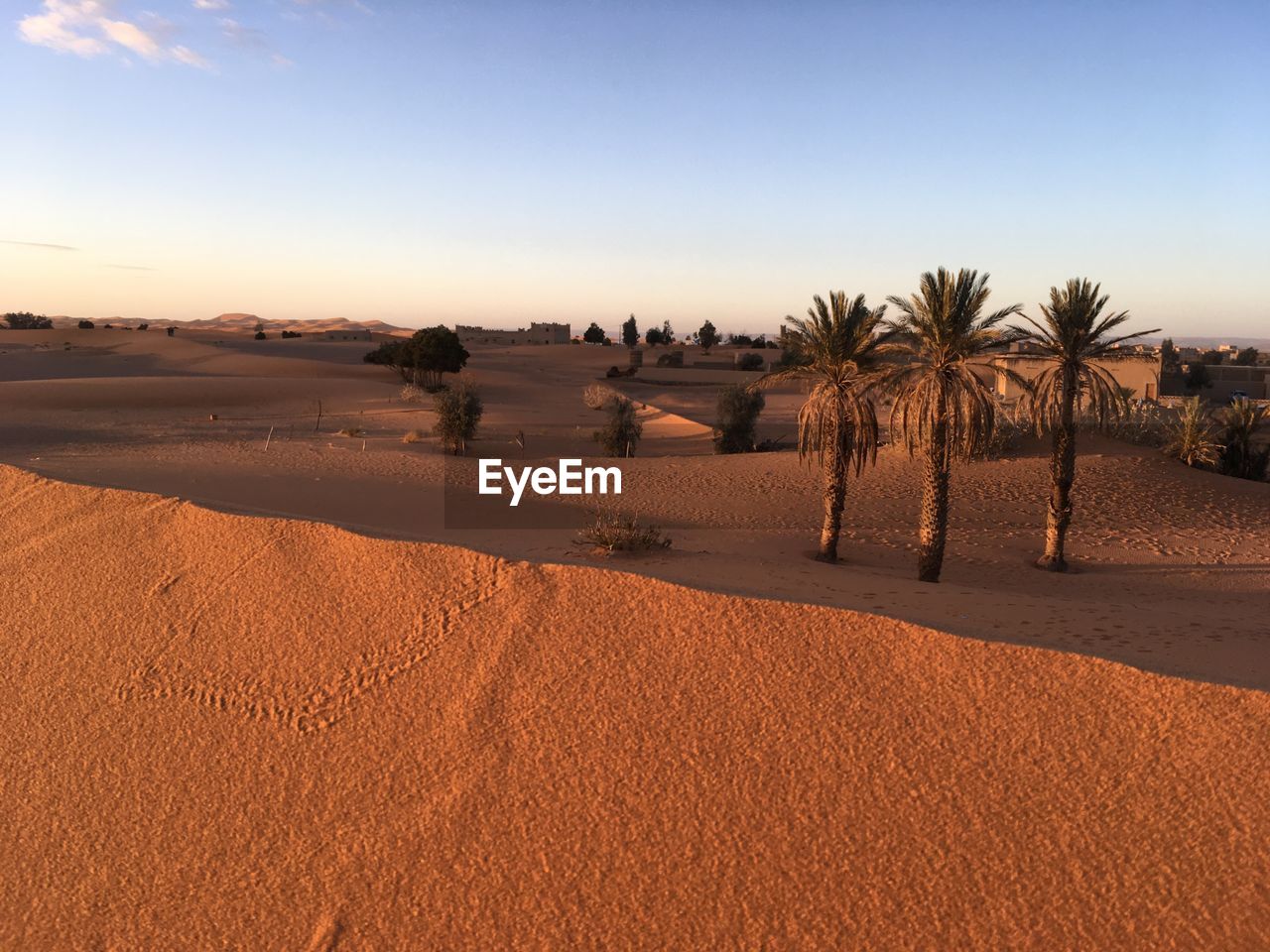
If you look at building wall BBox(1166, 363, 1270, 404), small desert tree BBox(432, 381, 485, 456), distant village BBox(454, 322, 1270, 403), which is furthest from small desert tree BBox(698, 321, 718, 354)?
small desert tree BBox(432, 381, 485, 456)

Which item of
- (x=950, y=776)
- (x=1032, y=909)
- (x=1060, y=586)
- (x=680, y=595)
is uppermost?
(x=680, y=595)

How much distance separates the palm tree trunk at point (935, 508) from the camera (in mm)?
16656

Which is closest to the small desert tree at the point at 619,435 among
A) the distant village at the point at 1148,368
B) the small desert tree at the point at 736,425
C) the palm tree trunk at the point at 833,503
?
the small desert tree at the point at 736,425

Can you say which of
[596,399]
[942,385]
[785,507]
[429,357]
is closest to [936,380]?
[942,385]

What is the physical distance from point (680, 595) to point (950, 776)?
259 cm

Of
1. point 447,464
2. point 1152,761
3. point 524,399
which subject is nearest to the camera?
point 1152,761

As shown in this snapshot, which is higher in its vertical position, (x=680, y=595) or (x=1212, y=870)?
(x=680, y=595)

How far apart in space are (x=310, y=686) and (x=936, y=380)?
12.6 meters

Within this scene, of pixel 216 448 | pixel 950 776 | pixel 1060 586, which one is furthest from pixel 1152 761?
pixel 216 448

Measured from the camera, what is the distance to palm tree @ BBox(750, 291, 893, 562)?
17.3 m

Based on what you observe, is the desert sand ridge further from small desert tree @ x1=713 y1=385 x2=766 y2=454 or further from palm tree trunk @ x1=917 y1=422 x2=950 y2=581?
small desert tree @ x1=713 y1=385 x2=766 y2=454

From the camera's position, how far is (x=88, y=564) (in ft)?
30.9

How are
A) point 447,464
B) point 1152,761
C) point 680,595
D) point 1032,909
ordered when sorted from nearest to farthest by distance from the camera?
point 1032,909, point 1152,761, point 680,595, point 447,464

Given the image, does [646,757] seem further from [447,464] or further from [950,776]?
[447,464]
